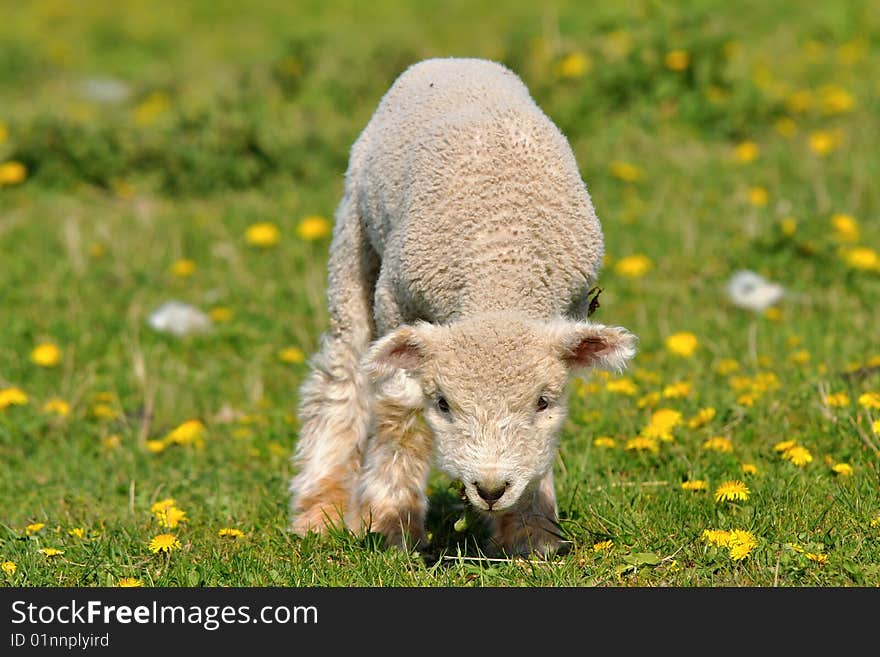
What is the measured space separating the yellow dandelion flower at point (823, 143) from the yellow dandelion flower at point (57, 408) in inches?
236

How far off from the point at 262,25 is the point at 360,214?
12603 millimetres

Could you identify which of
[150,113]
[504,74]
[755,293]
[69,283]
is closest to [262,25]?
[150,113]

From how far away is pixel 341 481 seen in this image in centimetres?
609

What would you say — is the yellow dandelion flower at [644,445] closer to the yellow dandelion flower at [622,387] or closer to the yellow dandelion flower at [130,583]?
the yellow dandelion flower at [622,387]

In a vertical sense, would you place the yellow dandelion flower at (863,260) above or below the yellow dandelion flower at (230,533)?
above

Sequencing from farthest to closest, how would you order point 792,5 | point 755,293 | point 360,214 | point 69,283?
1. point 792,5
2. point 69,283
3. point 755,293
4. point 360,214

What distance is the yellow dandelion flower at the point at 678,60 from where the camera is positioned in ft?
36.8

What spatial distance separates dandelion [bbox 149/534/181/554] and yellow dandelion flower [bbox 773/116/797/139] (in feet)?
23.5

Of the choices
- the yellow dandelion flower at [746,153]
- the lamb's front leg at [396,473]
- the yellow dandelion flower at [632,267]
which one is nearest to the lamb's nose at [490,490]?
the lamb's front leg at [396,473]

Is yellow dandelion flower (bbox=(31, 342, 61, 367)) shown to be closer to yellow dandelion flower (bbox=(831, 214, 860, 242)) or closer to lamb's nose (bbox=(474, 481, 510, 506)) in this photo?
lamb's nose (bbox=(474, 481, 510, 506))

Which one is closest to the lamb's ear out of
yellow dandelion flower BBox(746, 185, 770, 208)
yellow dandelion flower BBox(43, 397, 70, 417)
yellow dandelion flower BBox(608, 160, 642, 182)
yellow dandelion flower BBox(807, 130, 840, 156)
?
yellow dandelion flower BBox(43, 397, 70, 417)

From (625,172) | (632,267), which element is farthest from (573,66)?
(632,267)

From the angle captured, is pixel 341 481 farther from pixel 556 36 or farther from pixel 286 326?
pixel 556 36

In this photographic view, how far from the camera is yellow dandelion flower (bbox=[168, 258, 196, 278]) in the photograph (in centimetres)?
907
